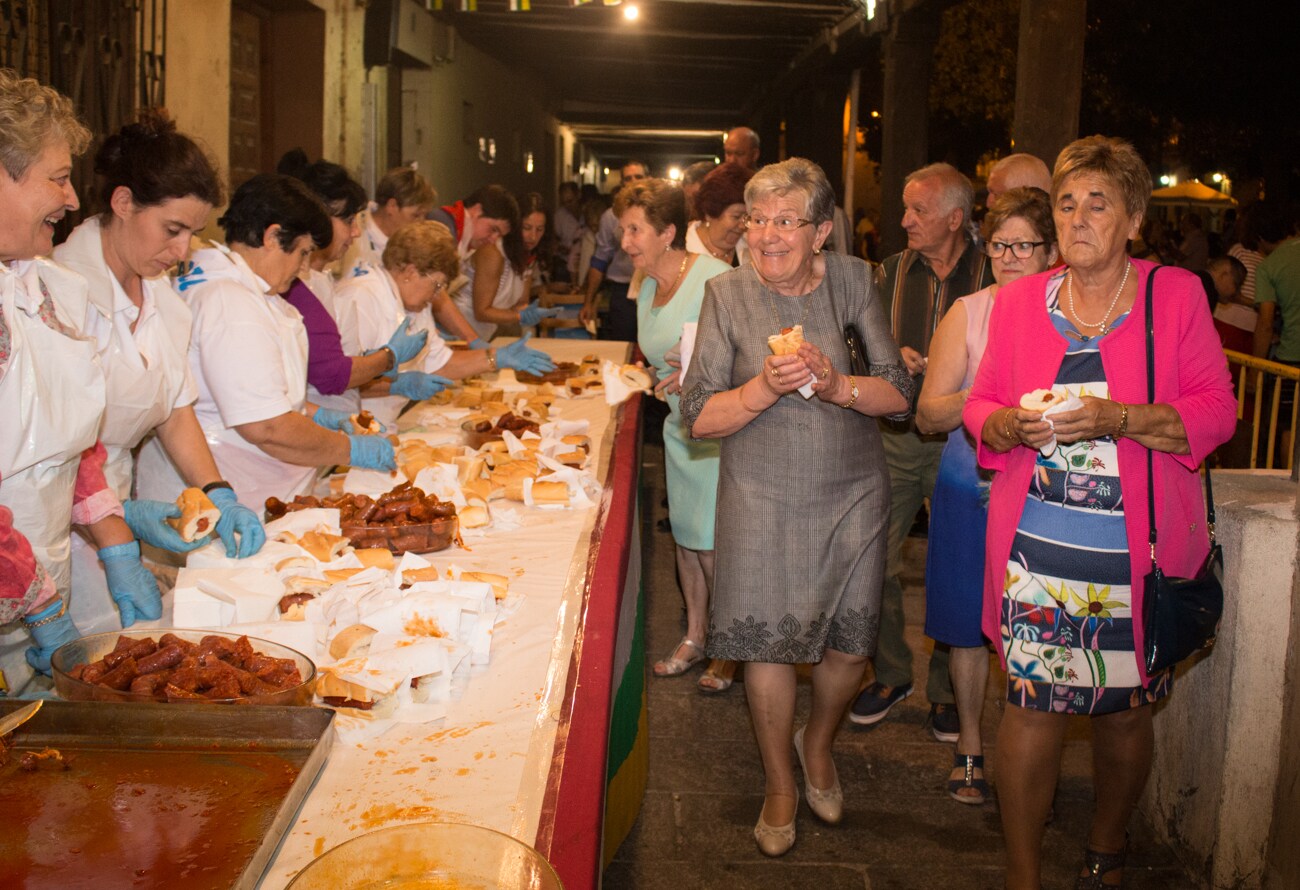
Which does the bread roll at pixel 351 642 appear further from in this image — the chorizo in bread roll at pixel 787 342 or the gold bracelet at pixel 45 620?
the chorizo in bread roll at pixel 787 342

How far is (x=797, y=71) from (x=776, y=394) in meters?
14.8

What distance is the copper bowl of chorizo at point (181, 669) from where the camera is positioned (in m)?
1.85

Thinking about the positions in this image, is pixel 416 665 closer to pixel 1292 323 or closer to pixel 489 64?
pixel 1292 323

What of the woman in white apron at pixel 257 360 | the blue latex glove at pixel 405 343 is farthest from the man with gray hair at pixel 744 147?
the woman in white apron at pixel 257 360

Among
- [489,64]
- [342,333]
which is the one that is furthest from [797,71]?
[342,333]

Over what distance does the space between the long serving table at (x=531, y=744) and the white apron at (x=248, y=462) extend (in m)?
0.91

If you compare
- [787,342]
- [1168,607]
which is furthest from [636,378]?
[1168,607]

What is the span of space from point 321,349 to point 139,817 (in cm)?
294

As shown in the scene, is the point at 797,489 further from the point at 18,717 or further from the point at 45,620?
the point at 18,717

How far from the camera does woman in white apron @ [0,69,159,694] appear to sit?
2.23 meters

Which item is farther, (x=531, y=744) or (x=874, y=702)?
(x=874, y=702)

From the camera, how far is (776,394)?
309 cm

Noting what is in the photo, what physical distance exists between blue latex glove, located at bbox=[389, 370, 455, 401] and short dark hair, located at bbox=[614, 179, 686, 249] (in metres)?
1.03

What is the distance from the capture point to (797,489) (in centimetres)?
325
